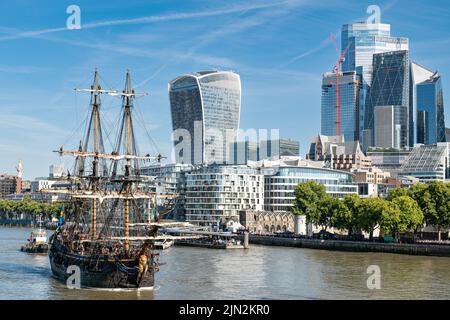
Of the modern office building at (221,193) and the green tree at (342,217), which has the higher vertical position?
the modern office building at (221,193)

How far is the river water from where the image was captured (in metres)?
57.4

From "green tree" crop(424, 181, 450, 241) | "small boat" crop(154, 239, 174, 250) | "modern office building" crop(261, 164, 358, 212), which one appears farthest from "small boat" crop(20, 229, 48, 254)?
"modern office building" crop(261, 164, 358, 212)

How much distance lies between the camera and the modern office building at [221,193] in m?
164

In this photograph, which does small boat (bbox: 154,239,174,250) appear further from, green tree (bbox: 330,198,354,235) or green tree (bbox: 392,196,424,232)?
green tree (bbox: 392,196,424,232)

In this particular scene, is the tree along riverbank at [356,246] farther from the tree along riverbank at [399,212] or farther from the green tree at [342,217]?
the green tree at [342,217]

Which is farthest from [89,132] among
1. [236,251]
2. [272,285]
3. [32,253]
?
[272,285]

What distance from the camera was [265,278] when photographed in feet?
223

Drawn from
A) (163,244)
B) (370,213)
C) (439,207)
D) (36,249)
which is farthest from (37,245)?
(439,207)

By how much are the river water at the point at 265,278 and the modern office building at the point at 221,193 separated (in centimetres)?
6499

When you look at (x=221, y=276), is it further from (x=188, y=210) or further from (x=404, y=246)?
(x=188, y=210)

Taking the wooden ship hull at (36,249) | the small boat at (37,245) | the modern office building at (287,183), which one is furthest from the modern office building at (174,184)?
the wooden ship hull at (36,249)

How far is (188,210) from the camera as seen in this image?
558 feet

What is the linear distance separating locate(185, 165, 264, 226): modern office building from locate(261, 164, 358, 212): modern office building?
208 cm
